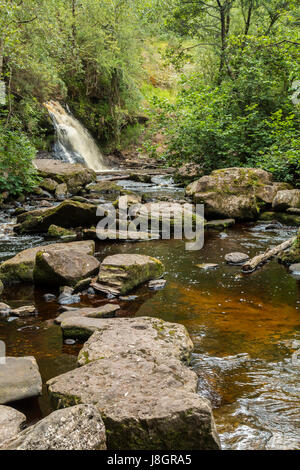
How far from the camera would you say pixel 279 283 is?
17.1 ft

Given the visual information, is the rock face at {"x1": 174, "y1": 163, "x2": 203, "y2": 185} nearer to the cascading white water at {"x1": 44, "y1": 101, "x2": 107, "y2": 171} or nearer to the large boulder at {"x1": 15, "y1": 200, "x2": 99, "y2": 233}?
the large boulder at {"x1": 15, "y1": 200, "x2": 99, "y2": 233}

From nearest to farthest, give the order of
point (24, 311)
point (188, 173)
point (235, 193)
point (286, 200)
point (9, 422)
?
point (9, 422)
point (24, 311)
point (286, 200)
point (235, 193)
point (188, 173)

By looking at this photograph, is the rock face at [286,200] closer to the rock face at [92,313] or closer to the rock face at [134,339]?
the rock face at [92,313]

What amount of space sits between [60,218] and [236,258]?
4.67 meters

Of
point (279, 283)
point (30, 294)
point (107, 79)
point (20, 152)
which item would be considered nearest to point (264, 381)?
point (279, 283)

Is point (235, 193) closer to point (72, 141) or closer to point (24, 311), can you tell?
point (24, 311)

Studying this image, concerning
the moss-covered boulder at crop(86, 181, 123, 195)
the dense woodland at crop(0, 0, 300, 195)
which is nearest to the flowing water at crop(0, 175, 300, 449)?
the dense woodland at crop(0, 0, 300, 195)

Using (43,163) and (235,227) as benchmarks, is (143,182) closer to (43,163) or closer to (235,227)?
(43,163)

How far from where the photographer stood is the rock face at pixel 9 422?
6.87ft

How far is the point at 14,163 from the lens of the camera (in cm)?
1098

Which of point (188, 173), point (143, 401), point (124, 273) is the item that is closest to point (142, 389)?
point (143, 401)

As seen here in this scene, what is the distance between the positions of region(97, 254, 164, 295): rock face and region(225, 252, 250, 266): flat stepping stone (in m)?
1.56
